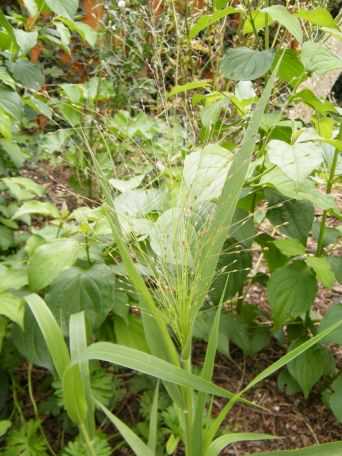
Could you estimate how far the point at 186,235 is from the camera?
0.78 meters

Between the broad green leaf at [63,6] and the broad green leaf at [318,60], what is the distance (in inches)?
20.4

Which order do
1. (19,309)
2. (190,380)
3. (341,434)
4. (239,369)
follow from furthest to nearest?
(239,369) → (341,434) → (19,309) → (190,380)

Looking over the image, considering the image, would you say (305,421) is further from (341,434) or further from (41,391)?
(41,391)

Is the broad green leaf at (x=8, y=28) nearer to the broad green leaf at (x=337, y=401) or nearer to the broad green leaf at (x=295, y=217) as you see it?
the broad green leaf at (x=295, y=217)

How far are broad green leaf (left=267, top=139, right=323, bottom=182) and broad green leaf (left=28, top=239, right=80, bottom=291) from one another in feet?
1.45

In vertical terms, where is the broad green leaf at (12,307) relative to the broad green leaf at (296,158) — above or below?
below

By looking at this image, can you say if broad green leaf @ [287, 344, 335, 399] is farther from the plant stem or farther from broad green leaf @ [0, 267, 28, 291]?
broad green leaf @ [0, 267, 28, 291]

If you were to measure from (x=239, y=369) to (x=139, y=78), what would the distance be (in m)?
1.93

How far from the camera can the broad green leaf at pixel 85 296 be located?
1.03 meters

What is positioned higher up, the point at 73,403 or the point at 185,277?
the point at 185,277

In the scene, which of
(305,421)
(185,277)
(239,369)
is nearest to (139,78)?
(239,369)

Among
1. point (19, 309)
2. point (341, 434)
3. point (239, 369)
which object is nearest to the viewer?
point (19, 309)

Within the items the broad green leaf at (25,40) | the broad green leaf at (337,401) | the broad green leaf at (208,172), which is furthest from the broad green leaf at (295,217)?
the broad green leaf at (25,40)

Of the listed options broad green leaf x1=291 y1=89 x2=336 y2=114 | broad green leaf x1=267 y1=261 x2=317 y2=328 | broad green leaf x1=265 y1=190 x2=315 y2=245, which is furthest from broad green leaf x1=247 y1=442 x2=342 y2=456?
broad green leaf x1=291 y1=89 x2=336 y2=114
